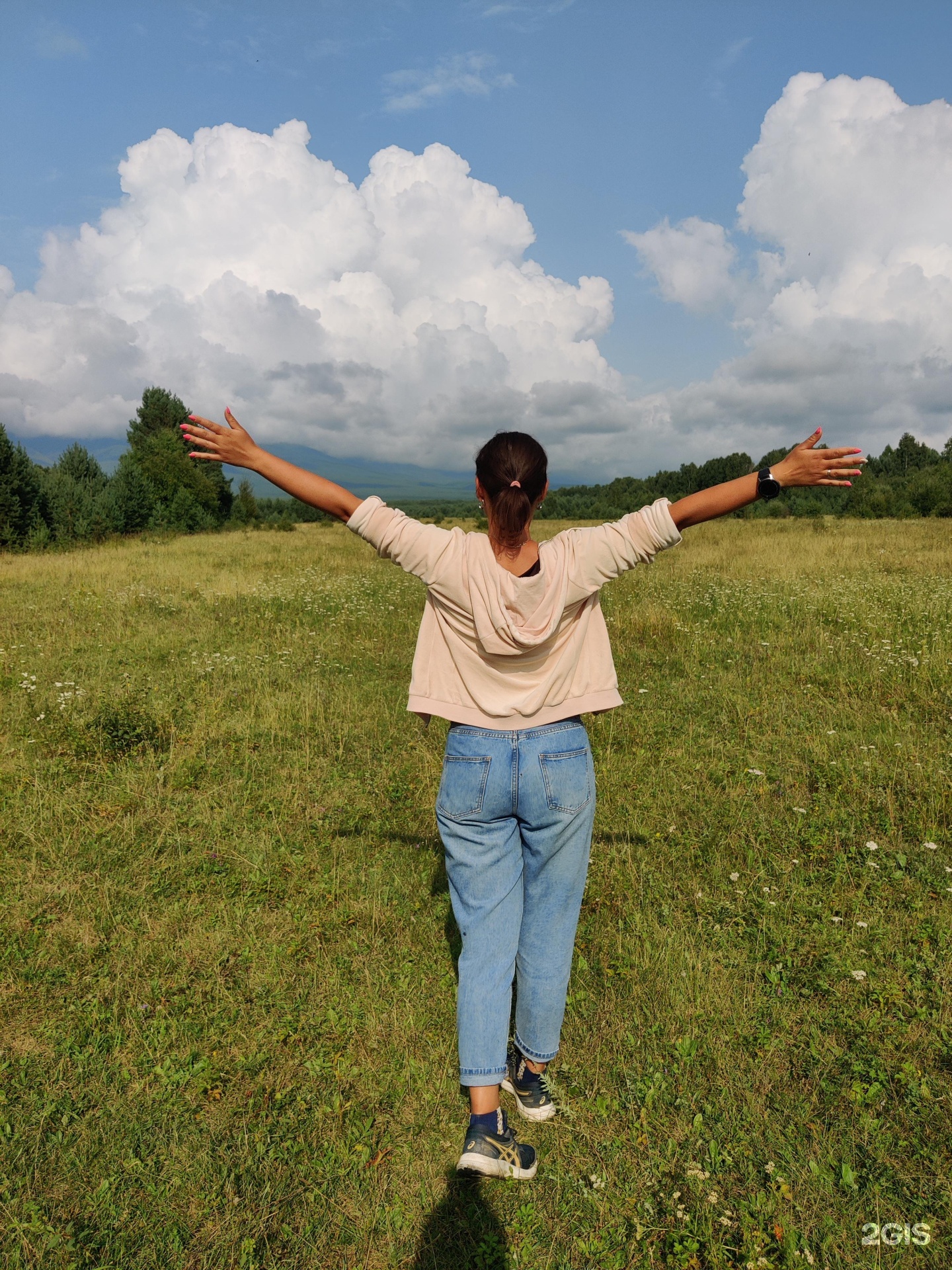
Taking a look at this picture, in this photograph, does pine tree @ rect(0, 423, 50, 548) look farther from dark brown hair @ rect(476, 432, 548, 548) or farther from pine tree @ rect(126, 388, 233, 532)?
dark brown hair @ rect(476, 432, 548, 548)

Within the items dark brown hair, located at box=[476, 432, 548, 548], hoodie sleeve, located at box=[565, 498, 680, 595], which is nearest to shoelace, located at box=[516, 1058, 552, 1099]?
hoodie sleeve, located at box=[565, 498, 680, 595]

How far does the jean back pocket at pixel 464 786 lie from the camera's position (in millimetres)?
2457

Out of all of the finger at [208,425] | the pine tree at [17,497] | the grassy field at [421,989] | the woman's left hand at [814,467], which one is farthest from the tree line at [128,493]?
the woman's left hand at [814,467]

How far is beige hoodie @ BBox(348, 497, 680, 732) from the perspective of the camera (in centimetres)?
239

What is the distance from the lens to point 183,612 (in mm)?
12945

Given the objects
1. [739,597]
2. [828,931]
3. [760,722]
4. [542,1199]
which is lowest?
[542,1199]

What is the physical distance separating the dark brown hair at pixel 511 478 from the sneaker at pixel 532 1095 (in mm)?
2256

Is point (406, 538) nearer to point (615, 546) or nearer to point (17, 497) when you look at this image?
point (615, 546)

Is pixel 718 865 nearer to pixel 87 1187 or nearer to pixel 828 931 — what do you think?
pixel 828 931

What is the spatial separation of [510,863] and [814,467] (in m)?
1.83

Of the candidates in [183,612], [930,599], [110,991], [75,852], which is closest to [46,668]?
[183,612]

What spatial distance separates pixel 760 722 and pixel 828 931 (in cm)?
334

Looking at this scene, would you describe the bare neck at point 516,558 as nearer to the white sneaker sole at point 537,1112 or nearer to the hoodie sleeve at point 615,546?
the hoodie sleeve at point 615,546
